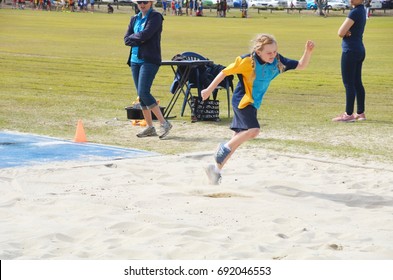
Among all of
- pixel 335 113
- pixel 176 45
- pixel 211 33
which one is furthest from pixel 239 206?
pixel 211 33

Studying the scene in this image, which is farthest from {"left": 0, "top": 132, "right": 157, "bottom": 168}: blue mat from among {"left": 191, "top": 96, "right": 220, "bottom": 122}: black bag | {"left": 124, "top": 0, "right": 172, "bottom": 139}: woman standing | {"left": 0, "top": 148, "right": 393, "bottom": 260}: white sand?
{"left": 191, "top": 96, "right": 220, "bottom": 122}: black bag

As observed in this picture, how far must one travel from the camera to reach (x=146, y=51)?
13.1 metres

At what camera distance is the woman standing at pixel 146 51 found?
1297 centimetres

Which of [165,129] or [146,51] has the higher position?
[146,51]

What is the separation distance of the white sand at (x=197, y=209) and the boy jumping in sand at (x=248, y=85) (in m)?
0.36

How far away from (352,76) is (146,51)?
145 inches

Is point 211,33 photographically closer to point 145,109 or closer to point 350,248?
point 145,109

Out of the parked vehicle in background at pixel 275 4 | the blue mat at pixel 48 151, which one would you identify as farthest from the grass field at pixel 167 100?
the parked vehicle in background at pixel 275 4

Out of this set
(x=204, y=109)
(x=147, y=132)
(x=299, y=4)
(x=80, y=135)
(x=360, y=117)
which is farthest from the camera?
(x=299, y=4)

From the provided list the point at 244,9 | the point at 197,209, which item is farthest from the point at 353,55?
the point at 244,9

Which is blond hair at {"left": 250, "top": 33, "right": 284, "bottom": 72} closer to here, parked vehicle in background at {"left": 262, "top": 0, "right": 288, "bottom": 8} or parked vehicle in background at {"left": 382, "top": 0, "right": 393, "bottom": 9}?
parked vehicle in background at {"left": 382, "top": 0, "right": 393, "bottom": 9}

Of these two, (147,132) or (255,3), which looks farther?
(255,3)

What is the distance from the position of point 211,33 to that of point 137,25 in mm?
34938

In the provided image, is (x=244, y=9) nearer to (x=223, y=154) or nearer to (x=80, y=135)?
(x=80, y=135)
